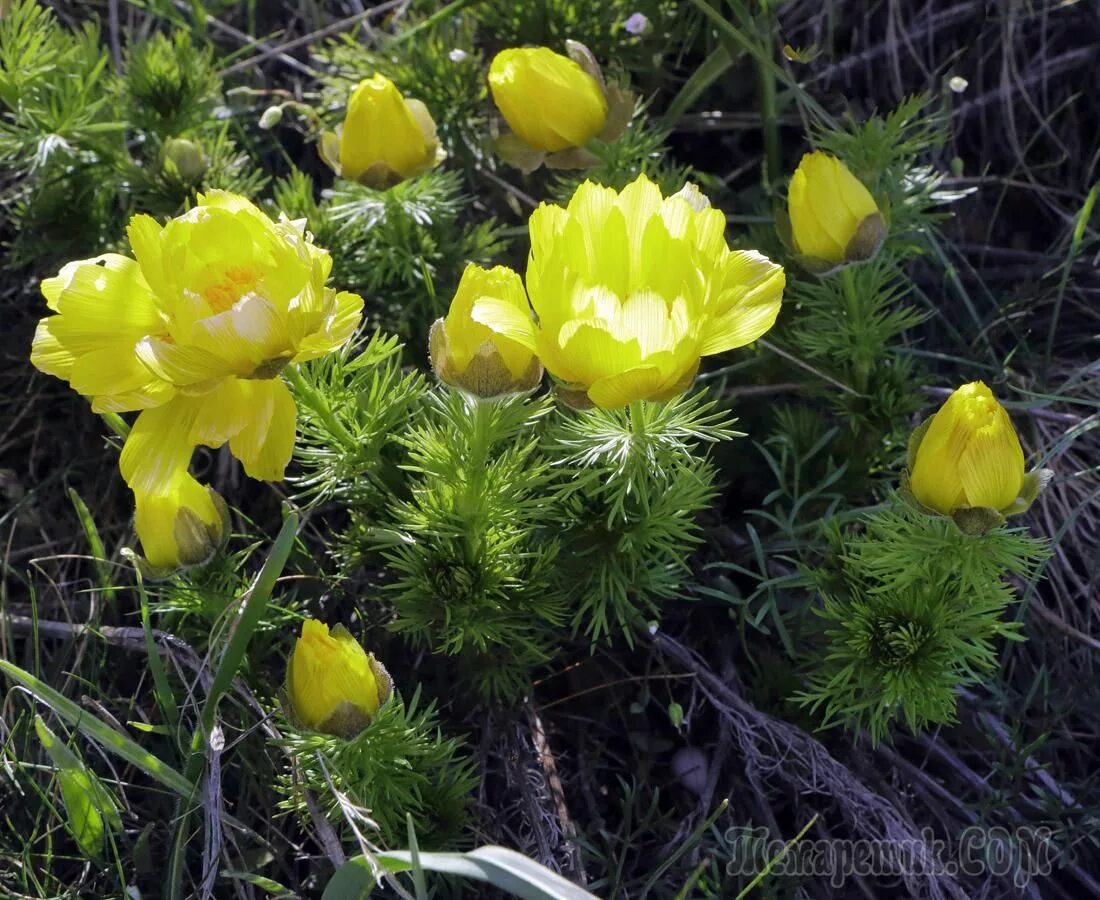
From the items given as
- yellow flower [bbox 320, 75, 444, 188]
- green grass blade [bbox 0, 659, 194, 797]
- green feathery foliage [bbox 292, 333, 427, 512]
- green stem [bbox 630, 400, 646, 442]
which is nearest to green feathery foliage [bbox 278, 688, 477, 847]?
green grass blade [bbox 0, 659, 194, 797]

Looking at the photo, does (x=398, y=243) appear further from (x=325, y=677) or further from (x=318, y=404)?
(x=325, y=677)

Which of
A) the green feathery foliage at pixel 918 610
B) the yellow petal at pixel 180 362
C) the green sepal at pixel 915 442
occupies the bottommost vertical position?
the green feathery foliage at pixel 918 610

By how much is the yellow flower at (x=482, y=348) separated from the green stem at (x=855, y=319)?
451 millimetres

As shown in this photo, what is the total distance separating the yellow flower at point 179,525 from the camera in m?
1.12

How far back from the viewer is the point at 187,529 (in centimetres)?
114

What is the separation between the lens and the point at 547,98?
1.23 meters

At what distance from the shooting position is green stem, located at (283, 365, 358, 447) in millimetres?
1102

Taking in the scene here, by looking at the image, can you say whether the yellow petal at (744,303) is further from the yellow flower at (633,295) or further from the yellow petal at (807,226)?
the yellow petal at (807,226)

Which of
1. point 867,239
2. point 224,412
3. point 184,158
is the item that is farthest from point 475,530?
point 184,158

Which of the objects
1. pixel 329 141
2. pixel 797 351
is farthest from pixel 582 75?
pixel 797 351

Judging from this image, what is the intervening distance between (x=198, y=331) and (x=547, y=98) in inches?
21.2

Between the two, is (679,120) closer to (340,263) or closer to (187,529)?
(340,263)

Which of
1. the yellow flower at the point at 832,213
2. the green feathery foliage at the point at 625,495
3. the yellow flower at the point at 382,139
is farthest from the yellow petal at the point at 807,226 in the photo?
the yellow flower at the point at 382,139

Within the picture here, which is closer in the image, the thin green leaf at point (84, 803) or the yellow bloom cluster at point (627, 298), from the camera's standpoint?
the yellow bloom cluster at point (627, 298)
